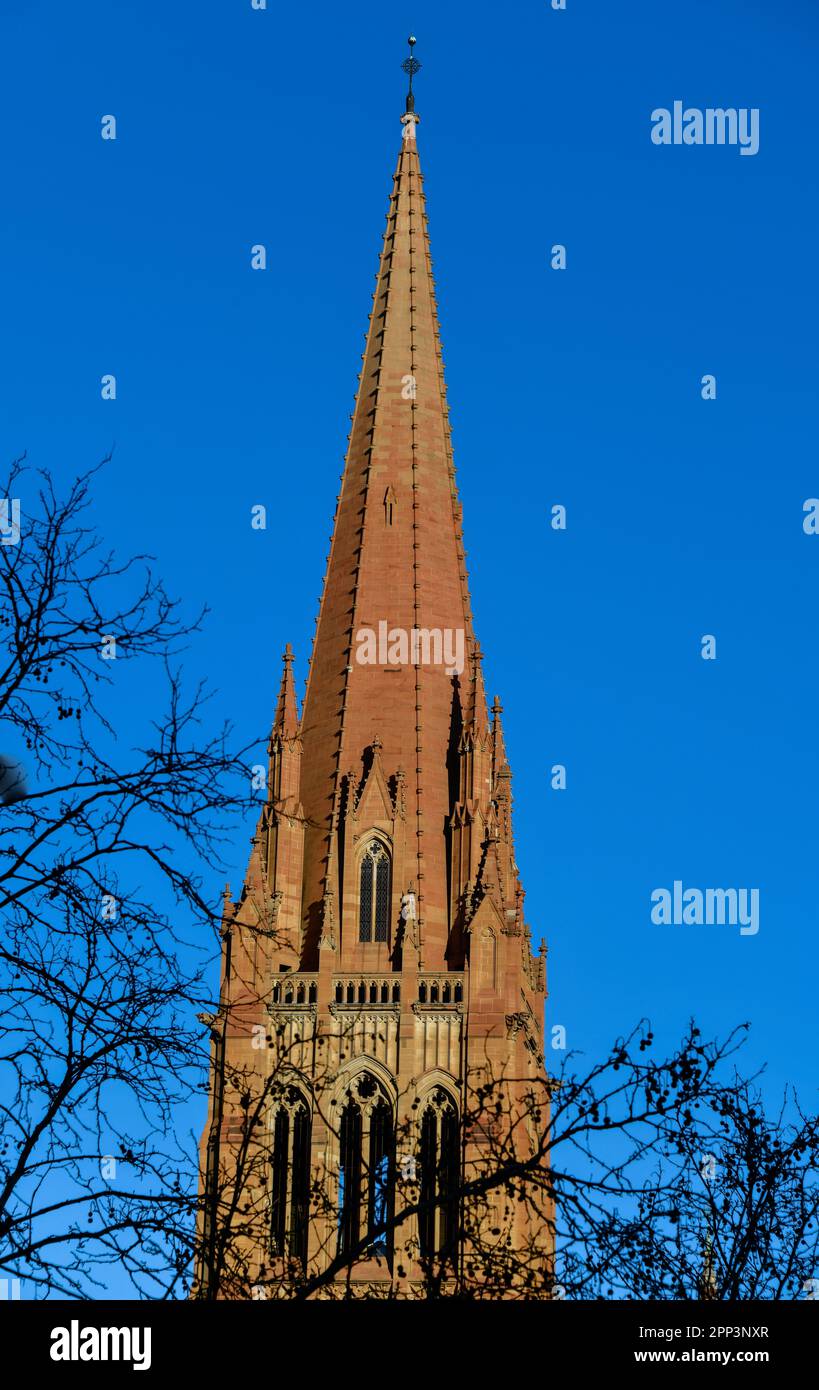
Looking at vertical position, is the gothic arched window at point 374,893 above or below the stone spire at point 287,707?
below

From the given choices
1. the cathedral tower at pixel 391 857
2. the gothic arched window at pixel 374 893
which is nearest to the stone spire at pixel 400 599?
the cathedral tower at pixel 391 857

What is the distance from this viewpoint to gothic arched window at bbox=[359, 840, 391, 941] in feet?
203

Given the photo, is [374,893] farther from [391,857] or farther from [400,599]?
[400,599]

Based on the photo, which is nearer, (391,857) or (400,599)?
(391,857)

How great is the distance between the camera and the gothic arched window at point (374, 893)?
61938 millimetres

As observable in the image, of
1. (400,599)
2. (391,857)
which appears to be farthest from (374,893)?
(400,599)

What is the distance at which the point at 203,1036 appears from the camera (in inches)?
648

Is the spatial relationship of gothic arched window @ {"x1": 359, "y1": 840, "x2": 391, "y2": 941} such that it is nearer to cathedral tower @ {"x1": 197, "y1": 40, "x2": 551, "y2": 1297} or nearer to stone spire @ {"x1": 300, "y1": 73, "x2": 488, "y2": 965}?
cathedral tower @ {"x1": 197, "y1": 40, "x2": 551, "y2": 1297}

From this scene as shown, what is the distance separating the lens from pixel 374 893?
62781 millimetres

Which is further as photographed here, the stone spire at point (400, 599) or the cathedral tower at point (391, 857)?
the stone spire at point (400, 599)

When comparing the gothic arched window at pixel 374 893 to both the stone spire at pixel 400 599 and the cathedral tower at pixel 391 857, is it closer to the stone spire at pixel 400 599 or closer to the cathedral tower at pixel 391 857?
the cathedral tower at pixel 391 857

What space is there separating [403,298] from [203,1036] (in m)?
60.8

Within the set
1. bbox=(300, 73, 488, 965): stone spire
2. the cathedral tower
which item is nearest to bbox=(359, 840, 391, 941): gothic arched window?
the cathedral tower
